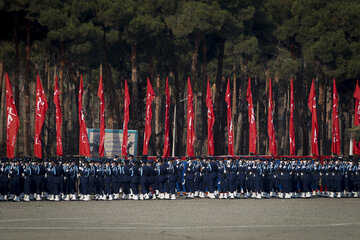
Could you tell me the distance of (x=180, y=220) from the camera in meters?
19.3

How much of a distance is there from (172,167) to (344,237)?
12.5 meters

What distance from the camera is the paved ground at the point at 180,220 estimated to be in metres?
16.2

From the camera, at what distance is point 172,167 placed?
27.5 meters

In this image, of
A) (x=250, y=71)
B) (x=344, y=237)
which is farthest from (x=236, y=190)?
(x=250, y=71)

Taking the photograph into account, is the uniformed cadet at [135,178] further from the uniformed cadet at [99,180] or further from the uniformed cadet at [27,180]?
the uniformed cadet at [27,180]

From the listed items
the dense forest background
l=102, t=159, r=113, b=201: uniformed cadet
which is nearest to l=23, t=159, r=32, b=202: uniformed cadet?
l=102, t=159, r=113, b=201: uniformed cadet

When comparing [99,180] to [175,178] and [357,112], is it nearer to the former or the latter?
[175,178]

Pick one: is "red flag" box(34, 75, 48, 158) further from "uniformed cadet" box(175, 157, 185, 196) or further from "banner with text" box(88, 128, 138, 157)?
"uniformed cadet" box(175, 157, 185, 196)

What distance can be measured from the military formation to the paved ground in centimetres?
117

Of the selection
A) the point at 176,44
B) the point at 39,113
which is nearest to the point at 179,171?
the point at 39,113

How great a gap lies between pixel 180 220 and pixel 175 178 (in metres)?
8.08

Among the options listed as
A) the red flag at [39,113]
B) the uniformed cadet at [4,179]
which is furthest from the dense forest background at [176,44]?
the uniformed cadet at [4,179]

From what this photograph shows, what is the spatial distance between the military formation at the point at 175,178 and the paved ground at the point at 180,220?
46.1 inches

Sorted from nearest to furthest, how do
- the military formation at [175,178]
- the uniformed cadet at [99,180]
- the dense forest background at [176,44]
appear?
1. the military formation at [175,178]
2. the uniformed cadet at [99,180]
3. the dense forest background at [176,44]
